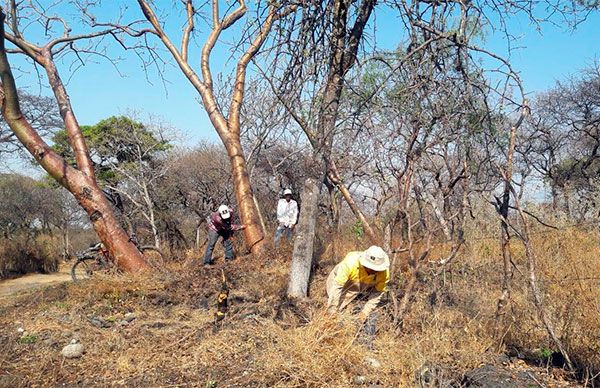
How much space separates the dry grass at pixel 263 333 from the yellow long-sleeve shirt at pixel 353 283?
0.19 m

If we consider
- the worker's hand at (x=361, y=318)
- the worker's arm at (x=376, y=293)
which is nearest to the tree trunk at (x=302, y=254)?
the worker's arm at (x=376, y=293)

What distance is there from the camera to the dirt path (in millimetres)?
10688

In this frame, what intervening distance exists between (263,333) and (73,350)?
5.76 feet

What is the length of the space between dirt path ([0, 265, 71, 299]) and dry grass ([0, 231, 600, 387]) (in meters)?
3.78

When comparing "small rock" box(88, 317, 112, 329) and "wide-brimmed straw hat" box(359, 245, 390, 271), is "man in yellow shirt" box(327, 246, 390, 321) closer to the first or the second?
"wide-brimmed straw hat" box(359, 245, 390, 271)

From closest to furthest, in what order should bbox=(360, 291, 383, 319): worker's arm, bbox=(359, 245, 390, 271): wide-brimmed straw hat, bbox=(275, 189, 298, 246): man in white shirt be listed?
bbox=(359, 245, 390, 271): wide-brimmed straw hat < bbox=(360, 291, 383, 319): worker's arm < bbox=(275, 189, 298, 246): man in white shirt

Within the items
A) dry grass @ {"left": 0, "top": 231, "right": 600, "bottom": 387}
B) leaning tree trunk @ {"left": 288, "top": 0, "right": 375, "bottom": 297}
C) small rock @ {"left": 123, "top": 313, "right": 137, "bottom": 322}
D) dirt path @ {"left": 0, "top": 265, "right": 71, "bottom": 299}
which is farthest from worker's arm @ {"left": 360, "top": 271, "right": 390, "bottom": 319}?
dirt path @ {"left": 0, "top": 265, "right": 71, "bottom": 299}

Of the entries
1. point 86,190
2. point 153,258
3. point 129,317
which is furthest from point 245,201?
point 129,317

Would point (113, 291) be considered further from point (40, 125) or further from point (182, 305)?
point (40, 125)

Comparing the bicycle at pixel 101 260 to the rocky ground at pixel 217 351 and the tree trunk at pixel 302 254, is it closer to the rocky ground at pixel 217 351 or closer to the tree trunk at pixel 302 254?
the rocky ground at pixel 217 351

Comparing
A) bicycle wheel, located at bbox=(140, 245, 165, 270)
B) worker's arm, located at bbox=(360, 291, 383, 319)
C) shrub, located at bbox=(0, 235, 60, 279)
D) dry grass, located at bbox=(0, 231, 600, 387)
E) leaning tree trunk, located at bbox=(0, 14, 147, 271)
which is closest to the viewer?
dry grass, located at bbox=(0, 231, 600, 387)

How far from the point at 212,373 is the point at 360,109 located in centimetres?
239

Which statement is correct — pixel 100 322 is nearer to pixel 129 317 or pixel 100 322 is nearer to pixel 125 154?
pixel 129 317

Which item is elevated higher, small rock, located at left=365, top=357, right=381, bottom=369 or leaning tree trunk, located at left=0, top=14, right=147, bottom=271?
leaning tree trunk, located at left=0, top=14, right=147, bottom=271
